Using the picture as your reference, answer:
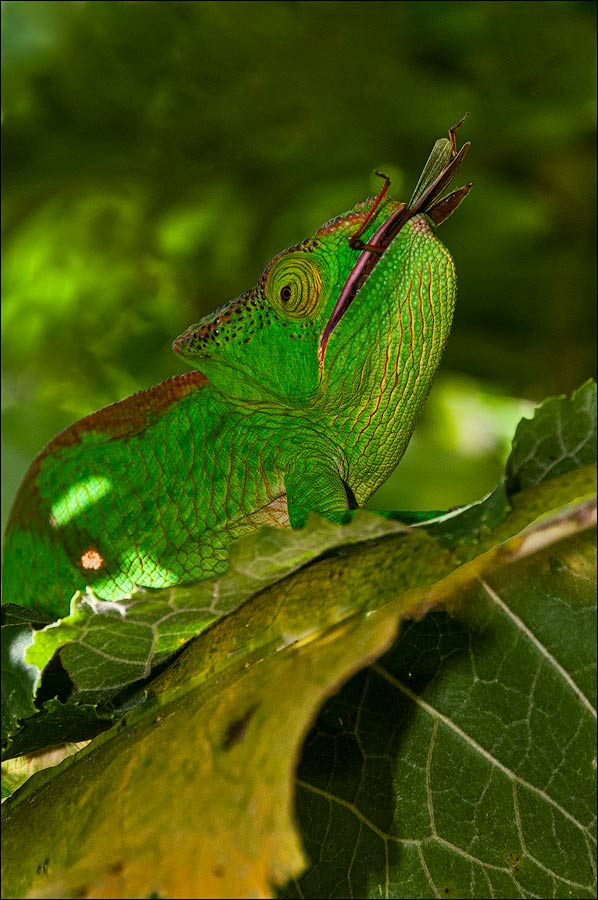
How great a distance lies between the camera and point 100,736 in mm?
701

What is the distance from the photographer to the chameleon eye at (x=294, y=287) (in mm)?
1135

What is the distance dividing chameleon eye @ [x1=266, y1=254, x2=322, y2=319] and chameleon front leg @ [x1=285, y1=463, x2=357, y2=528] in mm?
182

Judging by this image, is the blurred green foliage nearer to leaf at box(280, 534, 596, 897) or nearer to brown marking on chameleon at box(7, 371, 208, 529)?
brown marking on chameleon at box(7, 371, 208, 529)

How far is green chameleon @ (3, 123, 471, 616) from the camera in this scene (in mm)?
1103

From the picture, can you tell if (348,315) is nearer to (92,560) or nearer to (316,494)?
(316,494)

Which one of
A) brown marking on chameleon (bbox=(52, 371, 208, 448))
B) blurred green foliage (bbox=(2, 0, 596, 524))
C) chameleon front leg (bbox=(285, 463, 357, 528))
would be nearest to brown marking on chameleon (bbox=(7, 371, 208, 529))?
brown marking on chameleon (bbox=(52, 371, 208, 448))

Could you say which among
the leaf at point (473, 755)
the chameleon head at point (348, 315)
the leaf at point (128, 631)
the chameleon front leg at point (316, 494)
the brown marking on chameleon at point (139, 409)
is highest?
the brown marking on chameleon at point (139, 409)

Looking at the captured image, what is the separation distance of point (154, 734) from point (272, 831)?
0.16 meters

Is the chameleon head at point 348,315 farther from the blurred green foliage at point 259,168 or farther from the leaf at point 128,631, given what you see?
the blurred green foliage at point 259,168

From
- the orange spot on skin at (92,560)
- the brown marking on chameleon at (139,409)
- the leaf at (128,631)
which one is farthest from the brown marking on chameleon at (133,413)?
the leaf at (128,631)

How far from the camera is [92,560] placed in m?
1.24

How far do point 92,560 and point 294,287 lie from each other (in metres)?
0.42

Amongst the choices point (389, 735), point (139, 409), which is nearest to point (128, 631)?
point (389, 735)

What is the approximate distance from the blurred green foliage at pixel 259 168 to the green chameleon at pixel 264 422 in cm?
92
